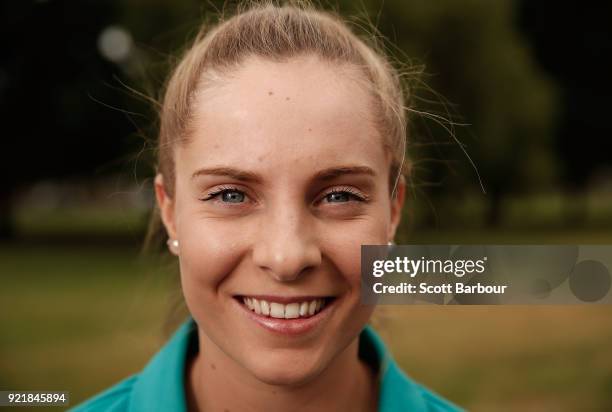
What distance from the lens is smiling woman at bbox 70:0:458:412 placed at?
103 centimetres

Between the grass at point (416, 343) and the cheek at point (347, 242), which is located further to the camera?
the grass at point (416, 343)

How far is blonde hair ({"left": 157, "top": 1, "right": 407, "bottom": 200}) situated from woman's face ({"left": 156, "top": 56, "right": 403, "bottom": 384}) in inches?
1.5

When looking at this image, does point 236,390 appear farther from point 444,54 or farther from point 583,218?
point 583,218

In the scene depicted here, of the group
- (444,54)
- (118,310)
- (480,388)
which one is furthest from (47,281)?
(444,54)

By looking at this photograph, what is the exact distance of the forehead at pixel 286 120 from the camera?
103 cm

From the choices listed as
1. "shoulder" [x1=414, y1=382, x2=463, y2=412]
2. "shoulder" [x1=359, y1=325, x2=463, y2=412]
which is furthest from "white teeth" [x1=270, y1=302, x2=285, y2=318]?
"shoulder" [x1=414, y1=382, x2=463, y2=412]

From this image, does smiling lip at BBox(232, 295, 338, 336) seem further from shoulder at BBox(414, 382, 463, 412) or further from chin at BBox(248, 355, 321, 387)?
shoulder at BBox(414, 382, 463, 412)

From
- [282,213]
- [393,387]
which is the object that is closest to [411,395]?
[393,387]

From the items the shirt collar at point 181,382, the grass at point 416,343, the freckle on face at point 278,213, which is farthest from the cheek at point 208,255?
the grass at point 416,343

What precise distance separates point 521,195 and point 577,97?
289 cm

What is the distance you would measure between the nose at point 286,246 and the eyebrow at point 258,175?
0.21 ft

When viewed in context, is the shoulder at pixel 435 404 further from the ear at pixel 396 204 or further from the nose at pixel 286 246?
the nose at pixel 286 246

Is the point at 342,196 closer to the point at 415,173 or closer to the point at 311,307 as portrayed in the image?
the point at 311,307

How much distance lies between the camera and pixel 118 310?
5.24 m
